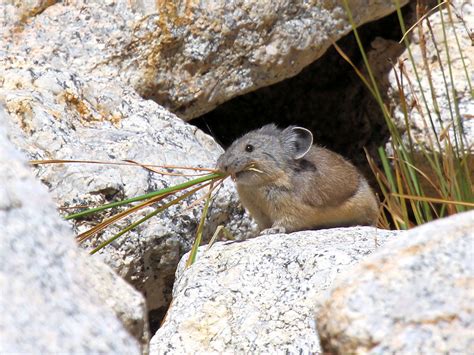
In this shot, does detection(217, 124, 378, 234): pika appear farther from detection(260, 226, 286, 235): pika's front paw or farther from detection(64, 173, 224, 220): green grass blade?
detection(64, 173, 224, 220): green grass blade

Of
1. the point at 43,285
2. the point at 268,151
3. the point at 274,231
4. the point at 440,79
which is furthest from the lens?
→ the point at 440,79

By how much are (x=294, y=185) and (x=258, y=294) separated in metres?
1.74

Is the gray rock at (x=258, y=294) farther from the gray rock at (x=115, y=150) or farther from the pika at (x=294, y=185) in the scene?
the pika at (x=294, y=185)

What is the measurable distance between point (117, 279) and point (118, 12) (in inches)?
154

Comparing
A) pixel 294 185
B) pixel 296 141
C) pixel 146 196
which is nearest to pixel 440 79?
pixel 296 141

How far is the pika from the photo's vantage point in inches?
252

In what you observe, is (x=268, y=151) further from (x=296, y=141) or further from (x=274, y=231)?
(x=274, y=231)

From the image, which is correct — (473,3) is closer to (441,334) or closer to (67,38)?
(67,38)

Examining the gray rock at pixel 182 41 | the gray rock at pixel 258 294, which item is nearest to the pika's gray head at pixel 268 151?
the gray rock at pixel 182 41

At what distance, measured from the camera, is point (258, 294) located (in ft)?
16.2

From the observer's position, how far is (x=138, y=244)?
18.7 feet

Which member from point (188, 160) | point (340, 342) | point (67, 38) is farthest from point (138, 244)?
point (340, 342)

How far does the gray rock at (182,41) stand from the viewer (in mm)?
6738

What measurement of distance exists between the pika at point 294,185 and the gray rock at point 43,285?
337 centimetres
